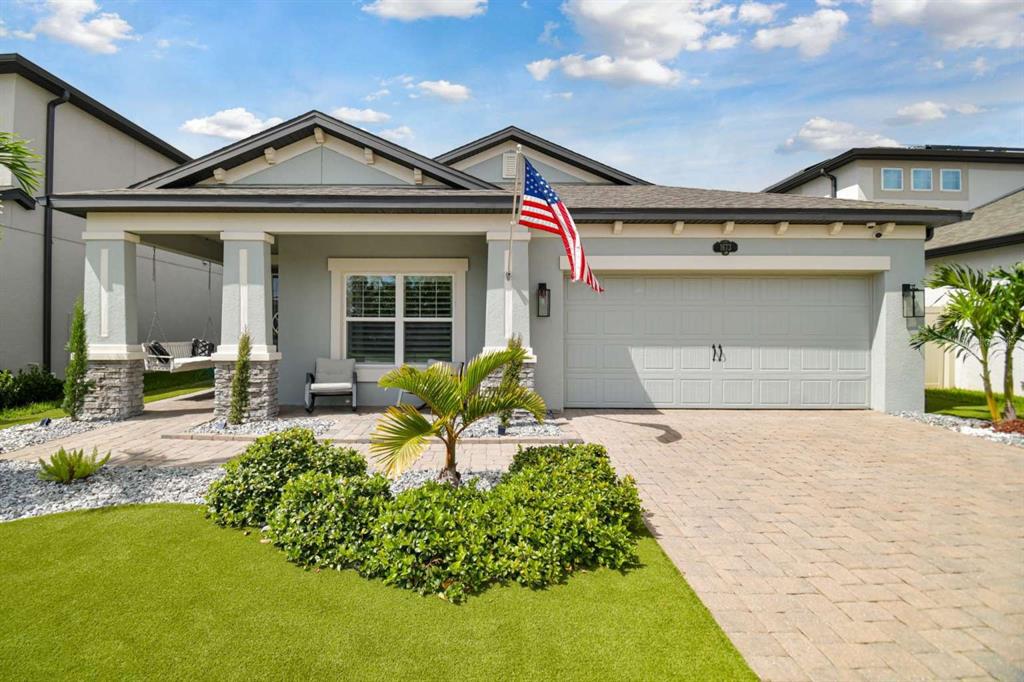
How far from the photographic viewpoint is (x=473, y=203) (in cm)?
852

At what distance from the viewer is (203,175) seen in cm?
947

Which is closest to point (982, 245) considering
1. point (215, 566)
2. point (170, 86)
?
point (215, 566)

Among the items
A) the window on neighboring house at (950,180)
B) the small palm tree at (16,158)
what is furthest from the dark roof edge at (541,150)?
the window on neighboring house at (950,180)

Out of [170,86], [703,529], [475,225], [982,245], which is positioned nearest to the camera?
A: [703,529]

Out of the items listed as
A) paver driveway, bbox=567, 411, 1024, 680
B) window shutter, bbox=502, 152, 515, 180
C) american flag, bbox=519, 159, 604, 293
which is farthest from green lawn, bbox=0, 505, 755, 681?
window shutter, bbox=502, 152, 515, 180

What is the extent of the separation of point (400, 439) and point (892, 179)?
21.3 m

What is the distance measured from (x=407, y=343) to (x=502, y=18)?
6.92 m

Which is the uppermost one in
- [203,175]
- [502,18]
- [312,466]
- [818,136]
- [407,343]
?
[818,136]

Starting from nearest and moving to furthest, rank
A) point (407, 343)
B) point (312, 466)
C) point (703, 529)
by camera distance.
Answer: point (703, 529)
point (312, 466)
point (407, 343)

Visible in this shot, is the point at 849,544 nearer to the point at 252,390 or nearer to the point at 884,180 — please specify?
the point at 252,390

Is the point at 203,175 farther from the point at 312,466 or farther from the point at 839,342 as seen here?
the point at 839,342

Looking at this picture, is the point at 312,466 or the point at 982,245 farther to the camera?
the point at 982,245

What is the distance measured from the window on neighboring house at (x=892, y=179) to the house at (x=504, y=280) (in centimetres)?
1113

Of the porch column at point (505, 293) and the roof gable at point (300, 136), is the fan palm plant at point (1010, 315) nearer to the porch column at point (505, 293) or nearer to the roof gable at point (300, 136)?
the porch column at point (505, 293)
